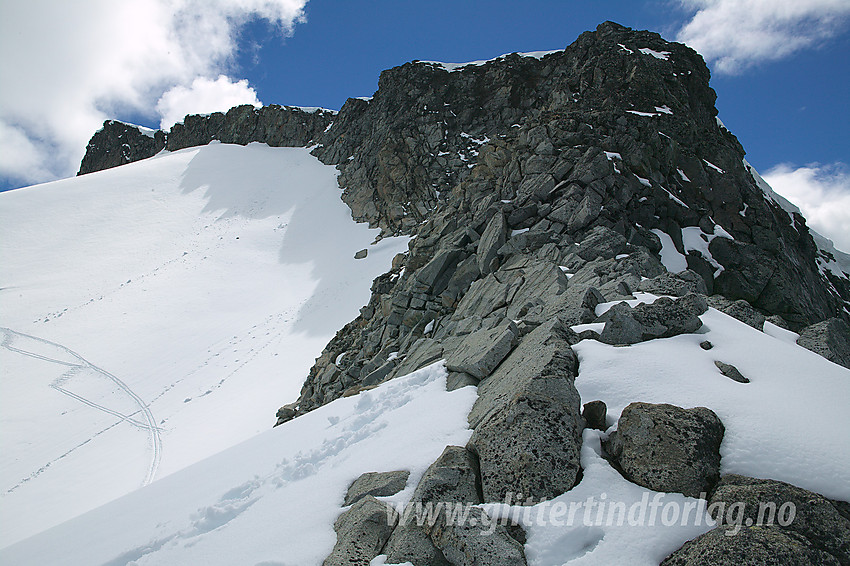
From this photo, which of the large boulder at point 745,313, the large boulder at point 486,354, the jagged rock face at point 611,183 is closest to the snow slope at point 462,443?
the large boulder at point 486,354

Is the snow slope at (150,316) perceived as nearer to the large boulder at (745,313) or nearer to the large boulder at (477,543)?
the large boulder at (477,543)

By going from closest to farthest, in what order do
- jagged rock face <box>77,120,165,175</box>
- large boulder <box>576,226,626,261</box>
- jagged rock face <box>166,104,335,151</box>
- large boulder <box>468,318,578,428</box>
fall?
large boulder <box>468,318,578,428</box>, large boulder <box>576,226,626,261</box>, jagged rock face <box>166,104,335,151</box>, jagged rock face <box>77,120,165,175</box>

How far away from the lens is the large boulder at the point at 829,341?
859 cm

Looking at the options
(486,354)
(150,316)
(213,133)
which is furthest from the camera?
(213,133)

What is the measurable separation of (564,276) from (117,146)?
311 feet

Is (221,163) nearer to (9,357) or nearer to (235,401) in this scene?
(9,357)

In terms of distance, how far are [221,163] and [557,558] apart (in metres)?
57.4

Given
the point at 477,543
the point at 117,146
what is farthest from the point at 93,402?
the point at 117,146

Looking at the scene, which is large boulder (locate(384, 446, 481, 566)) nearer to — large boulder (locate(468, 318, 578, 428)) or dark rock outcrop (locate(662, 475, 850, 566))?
large boulder (locate(468, 318, 578, 428))

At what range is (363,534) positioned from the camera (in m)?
4.29

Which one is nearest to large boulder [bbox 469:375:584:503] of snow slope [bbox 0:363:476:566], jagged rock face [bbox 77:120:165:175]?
snow slope [bbox 0:363:476:566]

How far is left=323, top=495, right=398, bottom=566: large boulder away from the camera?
164 inches

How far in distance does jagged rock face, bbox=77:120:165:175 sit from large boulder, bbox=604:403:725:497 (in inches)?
3497

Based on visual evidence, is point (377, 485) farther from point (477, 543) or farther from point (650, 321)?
point (650, 321)
